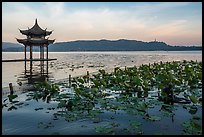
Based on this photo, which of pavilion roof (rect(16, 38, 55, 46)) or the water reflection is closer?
the water reflection

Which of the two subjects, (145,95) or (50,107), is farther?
(145,95)

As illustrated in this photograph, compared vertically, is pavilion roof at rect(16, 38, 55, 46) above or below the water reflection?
above

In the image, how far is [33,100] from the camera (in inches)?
436

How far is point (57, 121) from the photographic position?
7637 millimetres

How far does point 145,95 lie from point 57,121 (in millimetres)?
4405

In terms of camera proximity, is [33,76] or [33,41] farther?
[33,41]

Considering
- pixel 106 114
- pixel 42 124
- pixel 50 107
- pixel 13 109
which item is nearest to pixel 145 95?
pixel 106 114

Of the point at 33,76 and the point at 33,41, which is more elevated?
the point at 33,41

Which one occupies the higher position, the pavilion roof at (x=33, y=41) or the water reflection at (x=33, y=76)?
the pavilion roof at (x=33, y=41)

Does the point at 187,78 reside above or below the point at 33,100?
above

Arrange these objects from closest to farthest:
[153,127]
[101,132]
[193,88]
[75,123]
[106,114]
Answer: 1. [101,132]
2. [153,127]
3. [75,123]
4. [106,114]
5. [193,88]

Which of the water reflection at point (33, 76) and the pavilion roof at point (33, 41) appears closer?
the water reflection at point (33, 76)

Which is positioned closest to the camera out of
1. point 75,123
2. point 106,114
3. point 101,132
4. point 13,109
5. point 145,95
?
point 101,132

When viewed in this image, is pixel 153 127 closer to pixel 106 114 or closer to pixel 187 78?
pixel 106 114
